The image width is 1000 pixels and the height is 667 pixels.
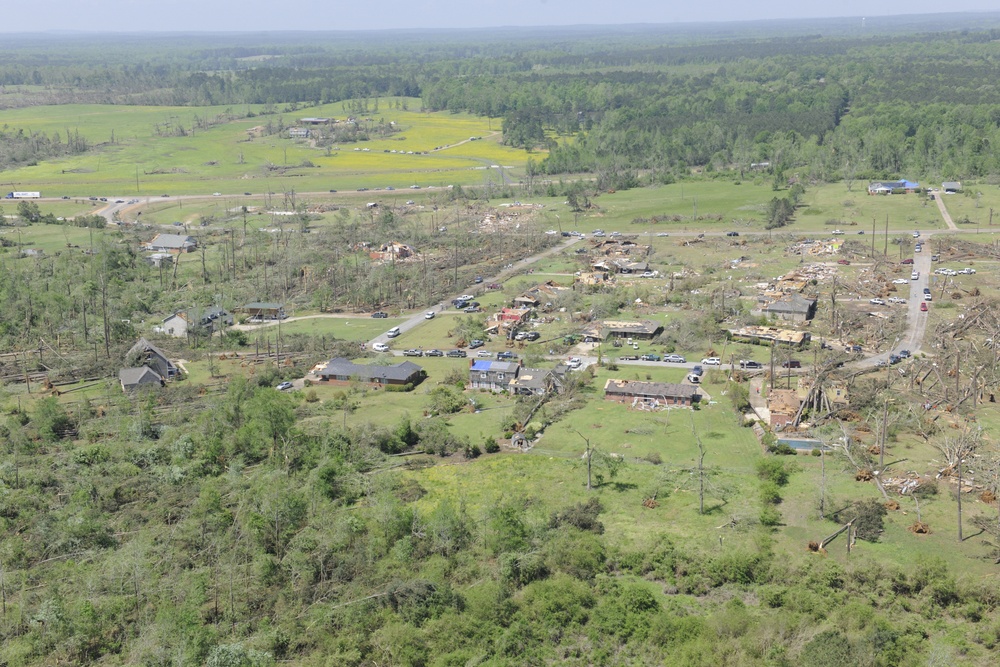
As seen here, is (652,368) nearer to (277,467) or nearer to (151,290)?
(277,467)

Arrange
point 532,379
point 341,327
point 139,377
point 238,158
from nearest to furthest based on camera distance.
Result: point 532,379, point 139,377, point 341,327, point 238,158

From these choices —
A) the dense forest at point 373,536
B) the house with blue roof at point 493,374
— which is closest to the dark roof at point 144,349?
the dense forest at point 373,536

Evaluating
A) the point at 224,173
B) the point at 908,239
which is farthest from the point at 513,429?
the point at 224,173

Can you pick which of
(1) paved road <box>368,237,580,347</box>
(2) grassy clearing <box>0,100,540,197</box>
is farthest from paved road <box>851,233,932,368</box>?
(2) grassy clearing <box>0,100,540,197</box>

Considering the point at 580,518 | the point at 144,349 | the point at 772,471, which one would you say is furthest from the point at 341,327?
the point at 772,471

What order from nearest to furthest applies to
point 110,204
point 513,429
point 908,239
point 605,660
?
point 605,660, point 513,429, point 908,239, point 110,204

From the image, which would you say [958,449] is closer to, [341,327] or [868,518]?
[868,518]
